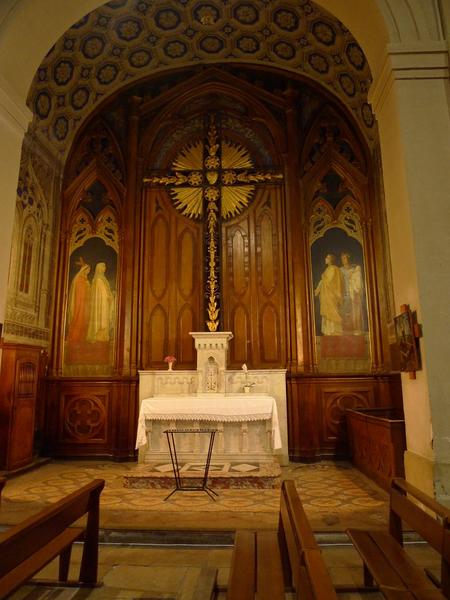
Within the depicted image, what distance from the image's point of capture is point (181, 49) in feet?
28.7

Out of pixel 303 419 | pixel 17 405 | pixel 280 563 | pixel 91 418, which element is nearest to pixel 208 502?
Answer: pixel 280 563

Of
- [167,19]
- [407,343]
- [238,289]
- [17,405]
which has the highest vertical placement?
[167,19]

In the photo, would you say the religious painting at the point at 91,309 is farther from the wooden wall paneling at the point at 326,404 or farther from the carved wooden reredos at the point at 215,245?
the wooden wall paneling at the point at 326,404

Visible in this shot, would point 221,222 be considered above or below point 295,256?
above

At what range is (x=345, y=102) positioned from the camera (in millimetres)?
8484

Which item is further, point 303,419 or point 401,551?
point 303,419

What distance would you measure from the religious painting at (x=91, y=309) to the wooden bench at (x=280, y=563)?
6080mm

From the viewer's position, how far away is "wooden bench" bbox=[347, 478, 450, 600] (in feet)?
6.67

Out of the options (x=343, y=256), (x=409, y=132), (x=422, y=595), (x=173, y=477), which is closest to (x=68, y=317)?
(x=173, y=477)

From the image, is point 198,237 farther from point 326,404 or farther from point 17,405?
point 17,405

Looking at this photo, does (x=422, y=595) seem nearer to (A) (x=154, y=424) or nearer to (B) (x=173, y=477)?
(B) (x=173, y=477)

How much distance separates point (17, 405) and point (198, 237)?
14.3 feet

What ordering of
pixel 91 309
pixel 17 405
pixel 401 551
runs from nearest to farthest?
pixel 401 551 → pixel 17 405 → pixel 91 309

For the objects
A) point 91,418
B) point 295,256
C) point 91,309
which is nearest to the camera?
point 91,418
